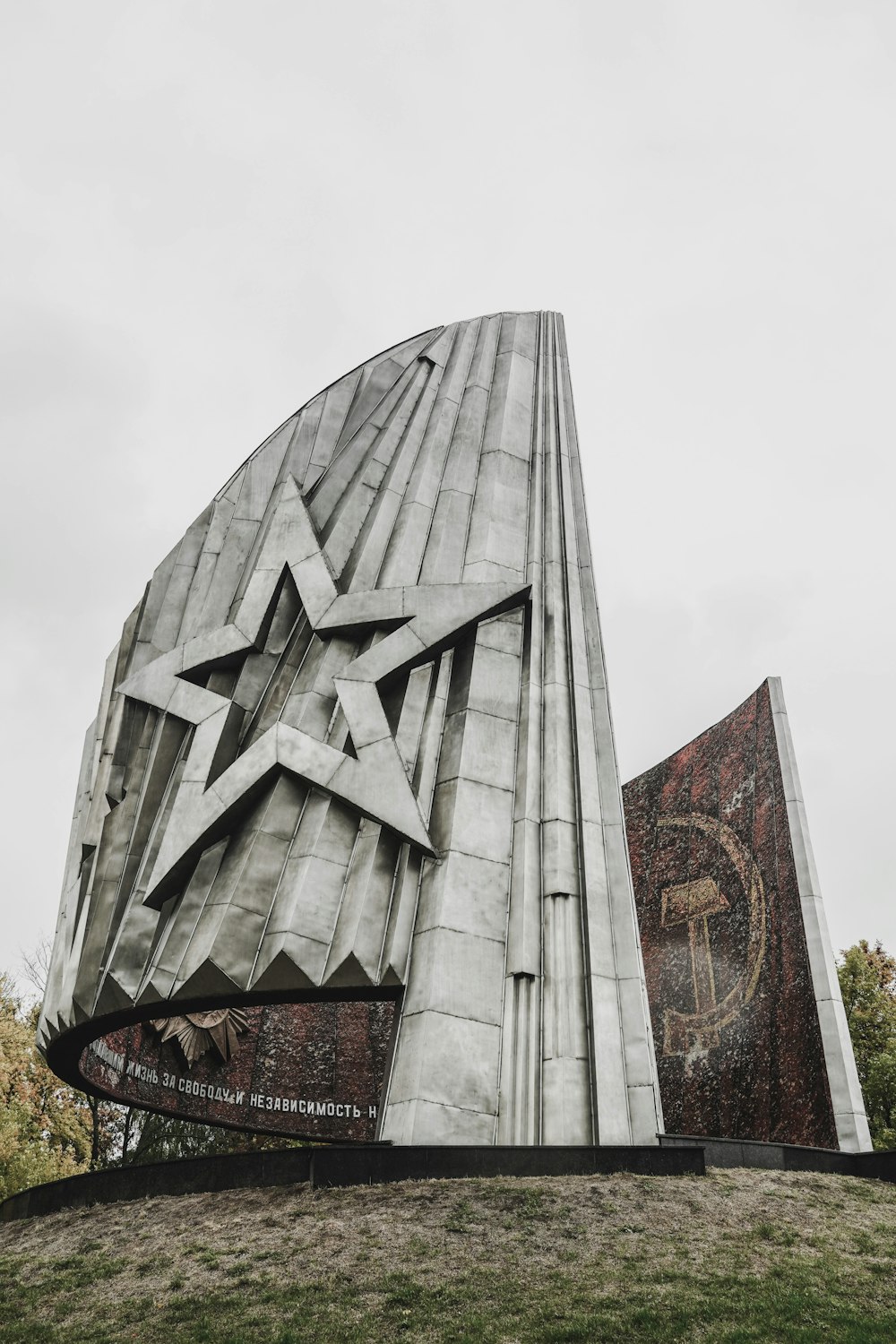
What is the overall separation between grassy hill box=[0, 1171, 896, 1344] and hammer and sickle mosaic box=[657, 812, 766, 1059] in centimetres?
828

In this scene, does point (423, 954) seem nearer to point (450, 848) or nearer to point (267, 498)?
point (450, 848)

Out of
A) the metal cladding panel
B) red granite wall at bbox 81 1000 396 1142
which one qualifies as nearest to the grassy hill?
the metal cladding panel

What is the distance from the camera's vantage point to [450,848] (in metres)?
13.4

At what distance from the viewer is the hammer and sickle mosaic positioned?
1900cm

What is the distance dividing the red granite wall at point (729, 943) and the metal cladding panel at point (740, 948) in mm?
29

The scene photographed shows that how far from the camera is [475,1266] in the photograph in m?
7.93

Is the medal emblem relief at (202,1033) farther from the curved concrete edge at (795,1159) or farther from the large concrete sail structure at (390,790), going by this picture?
the curved concrete edge at (795,1159)

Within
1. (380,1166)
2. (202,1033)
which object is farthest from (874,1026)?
(380,1166)

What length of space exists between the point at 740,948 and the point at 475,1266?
41.8 ft

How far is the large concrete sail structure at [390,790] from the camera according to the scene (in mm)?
12430

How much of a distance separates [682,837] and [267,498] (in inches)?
454

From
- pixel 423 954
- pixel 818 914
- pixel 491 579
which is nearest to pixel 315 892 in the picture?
pixel 423 954

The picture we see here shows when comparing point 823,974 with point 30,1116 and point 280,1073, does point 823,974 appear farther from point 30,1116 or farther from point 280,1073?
point 30,1116

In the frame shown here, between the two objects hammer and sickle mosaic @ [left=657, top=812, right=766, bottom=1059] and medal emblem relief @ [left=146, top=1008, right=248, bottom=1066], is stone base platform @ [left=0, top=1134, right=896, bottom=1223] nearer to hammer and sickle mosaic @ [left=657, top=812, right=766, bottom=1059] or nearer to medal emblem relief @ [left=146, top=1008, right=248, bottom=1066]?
hammer and sickle mosaic @ [left=657, top=812, right=766, bottom=1059]
